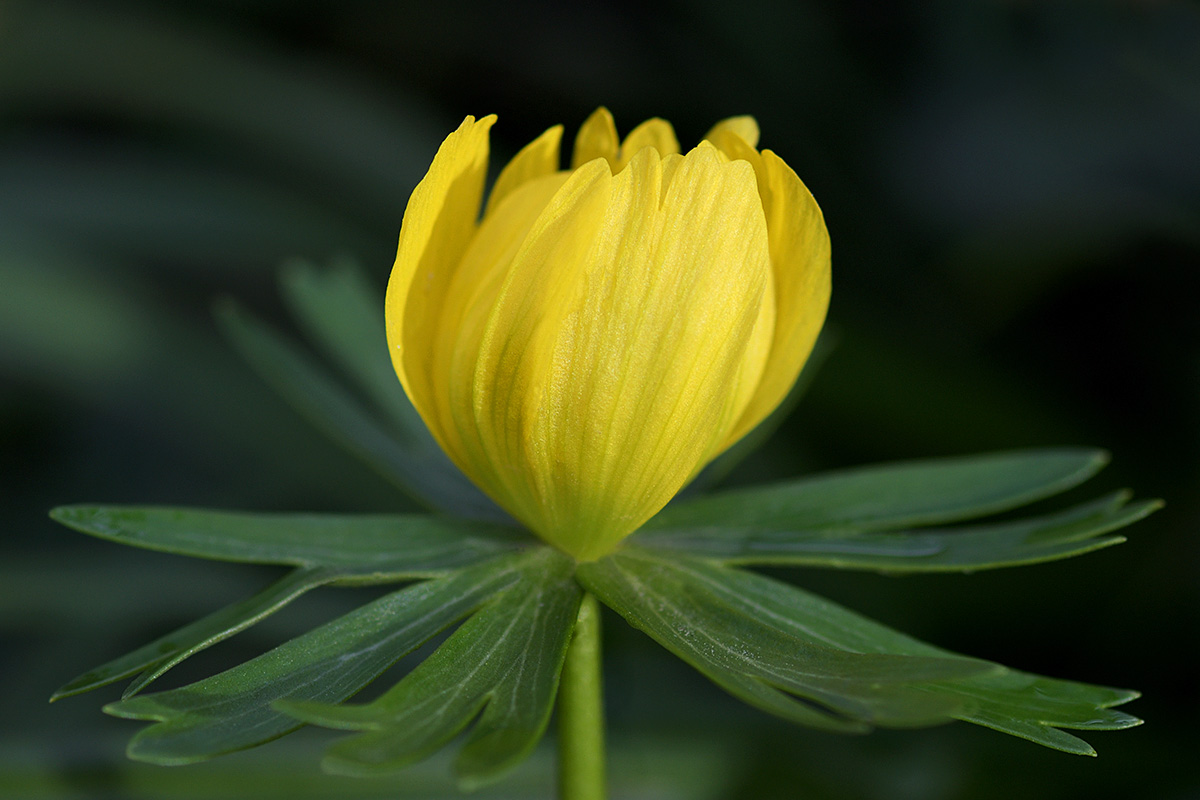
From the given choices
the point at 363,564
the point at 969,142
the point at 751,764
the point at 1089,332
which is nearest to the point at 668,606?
the point at 363,564

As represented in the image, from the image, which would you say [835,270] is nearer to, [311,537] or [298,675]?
[311,537]

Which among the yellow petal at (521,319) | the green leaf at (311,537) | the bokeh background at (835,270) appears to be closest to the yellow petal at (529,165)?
the yellow petal at (521,319)

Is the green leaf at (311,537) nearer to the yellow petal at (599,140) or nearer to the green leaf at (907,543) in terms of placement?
the green leaf at (907,543)

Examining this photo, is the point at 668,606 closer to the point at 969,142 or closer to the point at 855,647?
the point at 855,647

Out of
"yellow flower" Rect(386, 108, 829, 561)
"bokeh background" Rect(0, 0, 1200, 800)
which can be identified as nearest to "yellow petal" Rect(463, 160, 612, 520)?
"yellow flower" Rect(386, 108, 829, 561)

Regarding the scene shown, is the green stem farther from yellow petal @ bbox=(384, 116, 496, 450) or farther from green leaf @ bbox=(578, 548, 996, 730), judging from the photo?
yellow petal @ bbox=(384, 116, 496, 450)

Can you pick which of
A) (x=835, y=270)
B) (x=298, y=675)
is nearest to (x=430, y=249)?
(x=298, y=675)
